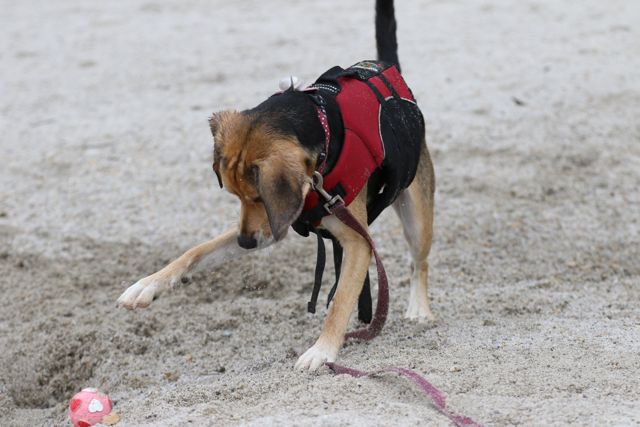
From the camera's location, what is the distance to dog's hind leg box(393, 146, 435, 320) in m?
5.00

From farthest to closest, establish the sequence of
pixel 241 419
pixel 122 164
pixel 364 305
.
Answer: pixel 122 164 < pixel 364 305 < pixel 241 419

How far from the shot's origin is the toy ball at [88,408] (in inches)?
151

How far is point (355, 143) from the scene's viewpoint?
402cm

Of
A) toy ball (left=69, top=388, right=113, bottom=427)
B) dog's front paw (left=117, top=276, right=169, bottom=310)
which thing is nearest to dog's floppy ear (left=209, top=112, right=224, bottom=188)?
dog's front paw (left=117, top=276, right=169, bottom=310)

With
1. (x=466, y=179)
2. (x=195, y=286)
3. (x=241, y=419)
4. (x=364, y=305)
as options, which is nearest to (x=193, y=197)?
(x=195, y=286)

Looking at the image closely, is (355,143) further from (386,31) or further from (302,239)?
(302,239)

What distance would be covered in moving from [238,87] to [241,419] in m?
6.41

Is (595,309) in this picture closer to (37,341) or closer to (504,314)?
(504,314)

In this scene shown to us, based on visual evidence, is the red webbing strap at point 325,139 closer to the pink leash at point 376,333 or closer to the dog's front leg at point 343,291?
the pink leash at point 376,333

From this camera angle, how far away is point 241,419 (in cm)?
336

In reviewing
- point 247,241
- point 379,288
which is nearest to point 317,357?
point 379,288

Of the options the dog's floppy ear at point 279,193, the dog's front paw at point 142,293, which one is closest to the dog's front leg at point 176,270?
the dog's front paw at point 142,293

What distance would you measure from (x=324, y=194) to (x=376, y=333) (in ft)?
3.08

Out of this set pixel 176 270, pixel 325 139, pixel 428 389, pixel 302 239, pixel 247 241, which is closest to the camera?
pixel 428 389
